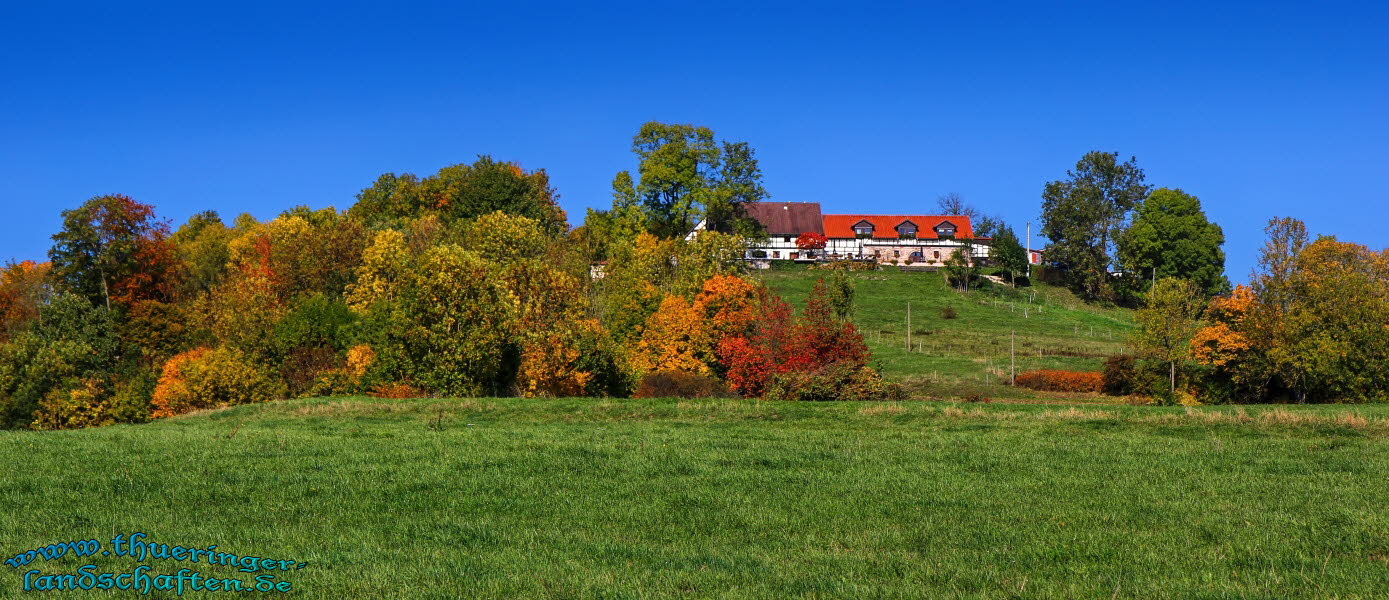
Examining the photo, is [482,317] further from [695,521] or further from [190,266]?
[190,266]

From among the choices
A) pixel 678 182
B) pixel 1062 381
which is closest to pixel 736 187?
pixel 678 182

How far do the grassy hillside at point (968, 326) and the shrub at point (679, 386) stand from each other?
1868 centimetres

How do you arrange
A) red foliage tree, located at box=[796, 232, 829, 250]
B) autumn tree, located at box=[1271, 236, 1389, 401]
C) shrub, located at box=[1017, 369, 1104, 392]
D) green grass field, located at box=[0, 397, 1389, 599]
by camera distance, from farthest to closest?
red foliage tree, located at box=[796, 232, 829, 250]
shrub, located at box=[1017, 369, 1104, 392]
autumn tree, located at box=[1271, 236, 1389, 401]
green grass field, located at box=[0, 397, 1389, 599]

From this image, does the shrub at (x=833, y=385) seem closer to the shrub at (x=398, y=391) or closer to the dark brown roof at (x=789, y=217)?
the shrub at (x=398, y=391)

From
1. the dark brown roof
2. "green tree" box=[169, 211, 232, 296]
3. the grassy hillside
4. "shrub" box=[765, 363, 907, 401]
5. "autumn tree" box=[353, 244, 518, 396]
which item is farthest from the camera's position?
the dark brown roof

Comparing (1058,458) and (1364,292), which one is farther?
(1364,292)

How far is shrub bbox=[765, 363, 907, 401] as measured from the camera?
155 feet

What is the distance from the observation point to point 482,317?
51.2 m

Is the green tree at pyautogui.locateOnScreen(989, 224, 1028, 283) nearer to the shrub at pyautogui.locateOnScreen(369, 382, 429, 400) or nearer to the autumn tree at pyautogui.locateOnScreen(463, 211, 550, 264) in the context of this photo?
the autumn tree at pyautogui.locateOnScreen(463, 211, 550, 264)

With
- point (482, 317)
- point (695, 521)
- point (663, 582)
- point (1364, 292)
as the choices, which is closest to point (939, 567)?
point (663, 582)

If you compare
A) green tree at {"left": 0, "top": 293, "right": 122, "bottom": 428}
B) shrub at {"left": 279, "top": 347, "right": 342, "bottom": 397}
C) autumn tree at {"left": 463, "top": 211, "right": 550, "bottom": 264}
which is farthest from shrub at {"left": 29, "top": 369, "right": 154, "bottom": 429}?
autumn tree at {"left": 463, "top": 211, "right": 550, "bottom": 264}

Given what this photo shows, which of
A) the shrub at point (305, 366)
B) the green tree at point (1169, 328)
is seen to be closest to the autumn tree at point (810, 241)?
the green tree at point (1169, 328)

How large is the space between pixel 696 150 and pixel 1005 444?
254ft

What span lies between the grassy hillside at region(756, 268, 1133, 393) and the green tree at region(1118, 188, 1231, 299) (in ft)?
22.0
